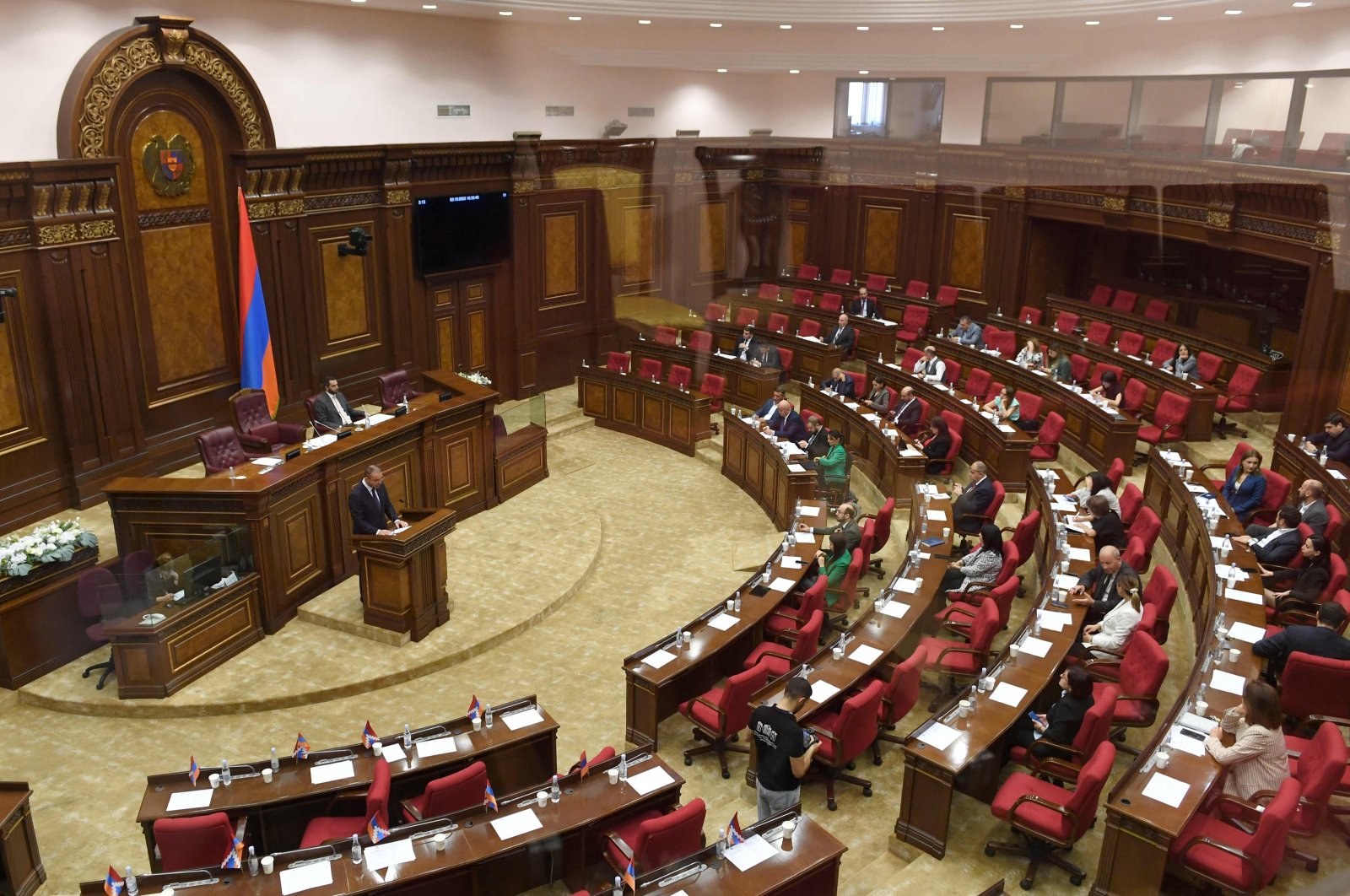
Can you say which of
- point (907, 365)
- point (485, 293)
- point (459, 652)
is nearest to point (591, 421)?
point (485, 293)

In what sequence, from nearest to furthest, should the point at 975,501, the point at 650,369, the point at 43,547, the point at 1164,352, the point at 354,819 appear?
1. the point at 354,819
2. the point at 43,547
3. the point at 975,501
4. the point at 1164,352
5. the point at 650,369

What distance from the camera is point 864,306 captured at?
1741 cm

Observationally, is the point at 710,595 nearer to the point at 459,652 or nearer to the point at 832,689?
the point at 459,652

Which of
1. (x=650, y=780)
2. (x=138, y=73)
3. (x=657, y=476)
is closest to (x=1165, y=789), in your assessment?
(x=650, y=780)

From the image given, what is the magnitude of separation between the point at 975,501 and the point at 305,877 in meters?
7.13

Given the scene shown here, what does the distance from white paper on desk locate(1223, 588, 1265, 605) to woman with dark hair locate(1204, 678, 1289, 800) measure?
7.65ft

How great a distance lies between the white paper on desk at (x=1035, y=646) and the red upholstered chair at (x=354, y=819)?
14.5 feet

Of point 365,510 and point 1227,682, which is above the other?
point 365,510

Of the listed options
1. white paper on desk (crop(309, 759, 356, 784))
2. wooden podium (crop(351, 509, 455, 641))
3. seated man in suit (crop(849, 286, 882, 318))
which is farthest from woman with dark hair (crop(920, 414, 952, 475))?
white paper on desk (crop(309, 759, 356, 784))

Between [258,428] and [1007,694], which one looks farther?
[258,428]

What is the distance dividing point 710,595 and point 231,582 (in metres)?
4.51

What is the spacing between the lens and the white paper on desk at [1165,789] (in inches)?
219

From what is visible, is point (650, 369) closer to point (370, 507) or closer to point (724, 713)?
point (370, 507)

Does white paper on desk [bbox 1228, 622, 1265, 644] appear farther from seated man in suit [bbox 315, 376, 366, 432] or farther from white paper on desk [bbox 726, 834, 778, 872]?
seated man in suit [bbox 315, 376, 366, 432]
